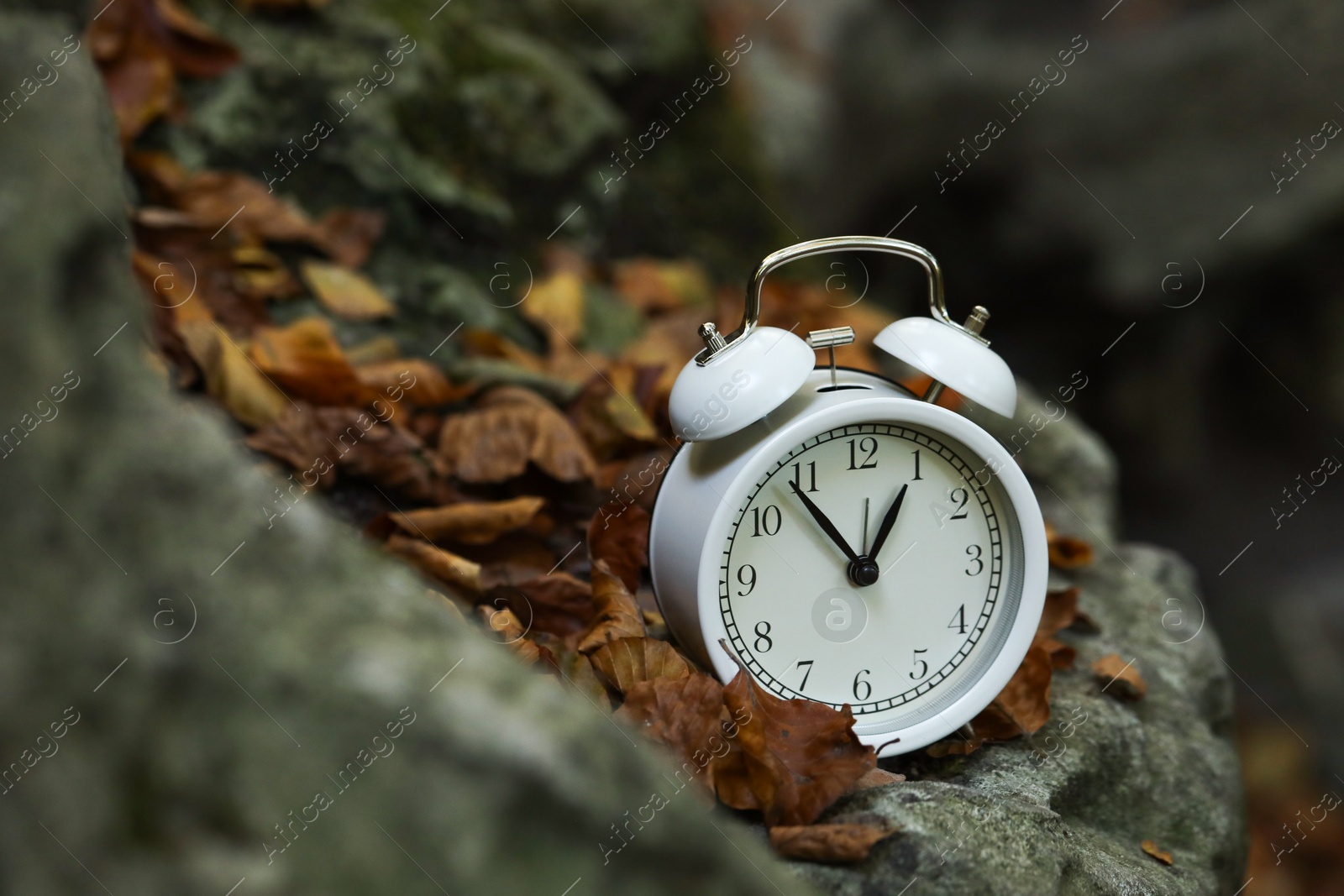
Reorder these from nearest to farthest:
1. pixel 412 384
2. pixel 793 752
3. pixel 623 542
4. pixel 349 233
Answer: pixel 793 752 → pixel 623 542 → pixel 412 384 → pixel 349 233

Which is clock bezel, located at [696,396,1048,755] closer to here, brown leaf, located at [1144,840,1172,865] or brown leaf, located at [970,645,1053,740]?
brown leaf, located at [970,645,1053,740]

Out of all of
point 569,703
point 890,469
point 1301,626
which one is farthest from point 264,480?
point 1301,626

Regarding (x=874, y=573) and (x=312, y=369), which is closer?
(x=874, y=573)

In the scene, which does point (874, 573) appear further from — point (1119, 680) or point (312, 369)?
point (312, 369)

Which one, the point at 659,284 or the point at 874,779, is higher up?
the point at 874,779

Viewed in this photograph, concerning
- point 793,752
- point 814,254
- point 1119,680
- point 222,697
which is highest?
point 222,697

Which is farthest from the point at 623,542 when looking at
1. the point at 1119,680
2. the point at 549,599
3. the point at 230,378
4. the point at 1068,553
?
the point at 1068,553

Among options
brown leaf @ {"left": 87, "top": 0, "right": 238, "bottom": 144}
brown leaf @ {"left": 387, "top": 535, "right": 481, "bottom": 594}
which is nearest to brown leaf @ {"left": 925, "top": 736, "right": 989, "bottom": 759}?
brown leaf @ {"left": 387, "top": 535, "right": 481, "bottom": 594}
